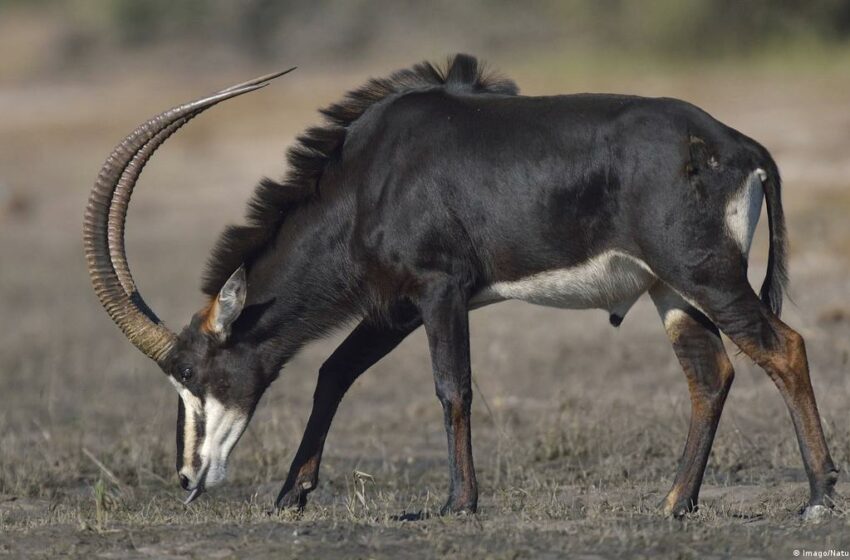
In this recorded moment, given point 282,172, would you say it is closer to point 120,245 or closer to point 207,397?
point 120,245

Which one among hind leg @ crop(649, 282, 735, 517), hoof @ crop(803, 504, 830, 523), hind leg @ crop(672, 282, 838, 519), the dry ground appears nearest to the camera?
the dry ground

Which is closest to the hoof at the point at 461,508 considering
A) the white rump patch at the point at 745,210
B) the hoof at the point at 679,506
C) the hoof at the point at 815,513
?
the hoof at the point at 679,506

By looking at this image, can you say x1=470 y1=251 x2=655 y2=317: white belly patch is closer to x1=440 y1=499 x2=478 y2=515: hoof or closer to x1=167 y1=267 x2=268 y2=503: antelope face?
x1=440 y1=499 x2=478 y2=515: hoof

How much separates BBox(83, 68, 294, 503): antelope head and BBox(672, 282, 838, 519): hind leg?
2.43m

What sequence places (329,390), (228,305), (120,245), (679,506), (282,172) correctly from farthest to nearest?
(282,172) < (329,390) < (120,245) < (228,305) < (679,506)

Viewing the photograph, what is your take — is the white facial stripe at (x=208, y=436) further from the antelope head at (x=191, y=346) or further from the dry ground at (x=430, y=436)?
the dry ground at (x=430, y=436)

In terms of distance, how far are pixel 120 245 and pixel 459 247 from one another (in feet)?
6.20

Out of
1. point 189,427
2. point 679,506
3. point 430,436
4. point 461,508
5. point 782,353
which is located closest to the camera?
point 782,353

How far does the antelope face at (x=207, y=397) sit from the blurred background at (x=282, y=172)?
0.97 metres

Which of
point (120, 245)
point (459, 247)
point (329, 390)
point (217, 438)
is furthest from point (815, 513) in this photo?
point (120, 245)

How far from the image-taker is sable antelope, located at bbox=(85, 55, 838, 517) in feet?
24.2

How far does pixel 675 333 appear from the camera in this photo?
8023mm

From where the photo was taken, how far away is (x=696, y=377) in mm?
7945

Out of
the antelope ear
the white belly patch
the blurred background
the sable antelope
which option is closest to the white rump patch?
the sable antelope
